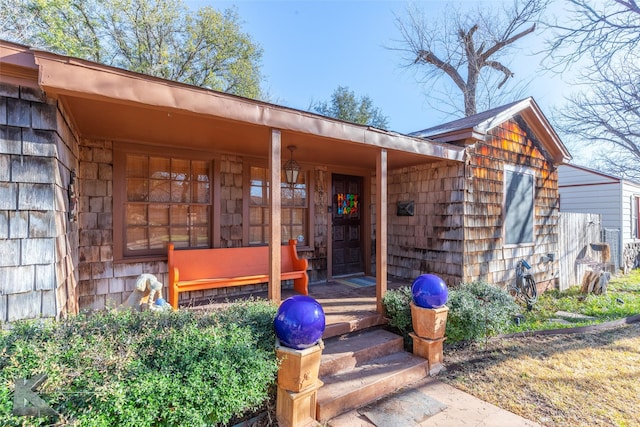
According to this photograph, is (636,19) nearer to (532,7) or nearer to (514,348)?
(532,7)

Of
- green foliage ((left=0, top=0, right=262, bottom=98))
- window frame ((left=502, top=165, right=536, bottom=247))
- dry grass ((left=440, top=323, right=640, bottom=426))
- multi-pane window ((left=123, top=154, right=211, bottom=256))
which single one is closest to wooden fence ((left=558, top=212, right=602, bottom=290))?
window frame ((left=502, top=165, right=536, bottom=247))

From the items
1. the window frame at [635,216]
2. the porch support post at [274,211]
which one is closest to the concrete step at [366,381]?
the porch support post at [274,211]

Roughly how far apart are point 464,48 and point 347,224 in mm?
12522

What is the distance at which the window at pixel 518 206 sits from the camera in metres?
5.72

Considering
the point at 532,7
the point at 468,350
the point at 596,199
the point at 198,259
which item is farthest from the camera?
the point at 532,7

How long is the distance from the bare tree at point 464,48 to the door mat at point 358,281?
11.8m

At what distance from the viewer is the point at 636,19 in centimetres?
667

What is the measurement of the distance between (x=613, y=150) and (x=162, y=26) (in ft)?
57.5

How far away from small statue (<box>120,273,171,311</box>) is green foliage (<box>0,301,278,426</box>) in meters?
0.57

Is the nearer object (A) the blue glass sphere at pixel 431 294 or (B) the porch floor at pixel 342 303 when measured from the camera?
(A) the blue glass sphere at pixel 431 294

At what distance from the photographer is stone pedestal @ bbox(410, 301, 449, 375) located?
3209 mm

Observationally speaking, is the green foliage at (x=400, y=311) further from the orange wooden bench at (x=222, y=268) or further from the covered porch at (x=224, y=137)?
the orange wooden bench at (x=222, y=268)

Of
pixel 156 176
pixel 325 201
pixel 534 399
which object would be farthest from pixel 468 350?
pixel 156 176

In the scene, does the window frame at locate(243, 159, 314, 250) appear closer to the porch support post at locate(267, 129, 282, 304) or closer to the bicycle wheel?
the porch support post at locate(267, 129, 282, 304)
